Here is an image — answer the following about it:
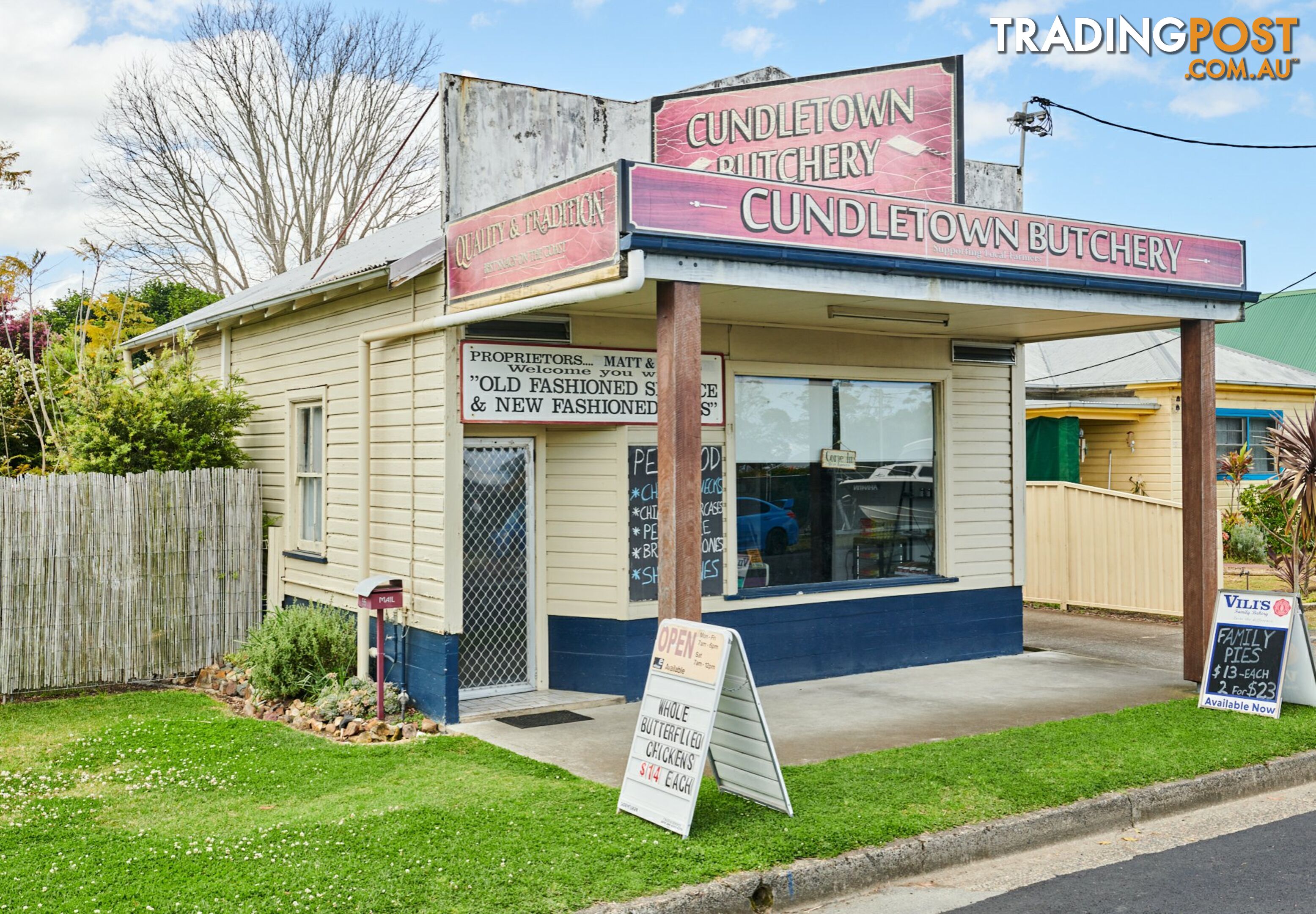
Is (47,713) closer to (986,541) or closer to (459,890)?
(459,890)

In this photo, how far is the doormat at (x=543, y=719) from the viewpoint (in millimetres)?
8477

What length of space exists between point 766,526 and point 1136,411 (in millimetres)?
12898

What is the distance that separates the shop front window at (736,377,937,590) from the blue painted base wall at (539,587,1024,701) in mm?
320

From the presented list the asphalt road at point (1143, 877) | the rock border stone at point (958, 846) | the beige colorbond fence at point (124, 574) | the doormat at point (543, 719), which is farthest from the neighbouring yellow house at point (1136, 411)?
the beige colorbond fence at point (124, 574)

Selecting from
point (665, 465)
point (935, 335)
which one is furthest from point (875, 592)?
point (665, 465)

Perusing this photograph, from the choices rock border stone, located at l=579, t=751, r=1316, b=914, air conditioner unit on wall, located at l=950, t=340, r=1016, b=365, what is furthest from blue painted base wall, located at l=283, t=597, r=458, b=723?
air conditioner unit on wall, located at l=950, t=340, r=1016, b=365

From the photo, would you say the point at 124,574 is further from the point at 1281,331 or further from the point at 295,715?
the point at 1281,331

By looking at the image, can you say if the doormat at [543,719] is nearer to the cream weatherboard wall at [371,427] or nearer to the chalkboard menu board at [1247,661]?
the cream weatherboard wall at [371,427]

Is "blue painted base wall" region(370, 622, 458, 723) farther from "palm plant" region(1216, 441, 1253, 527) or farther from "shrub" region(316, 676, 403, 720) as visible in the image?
"palm plant" region(1216, 441, 1253, 527)

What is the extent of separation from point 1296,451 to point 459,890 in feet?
42.2

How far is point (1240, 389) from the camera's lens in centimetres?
2159

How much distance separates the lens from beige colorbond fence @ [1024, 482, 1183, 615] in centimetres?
1391

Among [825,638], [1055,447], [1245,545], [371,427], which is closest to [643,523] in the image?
[825,638]

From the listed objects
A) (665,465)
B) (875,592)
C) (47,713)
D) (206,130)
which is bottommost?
(47,713)
